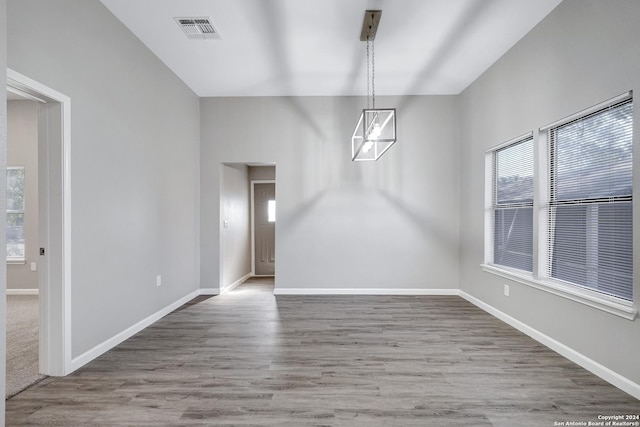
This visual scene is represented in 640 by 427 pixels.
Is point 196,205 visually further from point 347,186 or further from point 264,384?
point 264,384

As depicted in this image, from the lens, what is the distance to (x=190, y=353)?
281cm

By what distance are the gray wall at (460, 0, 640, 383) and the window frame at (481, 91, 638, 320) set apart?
6cm

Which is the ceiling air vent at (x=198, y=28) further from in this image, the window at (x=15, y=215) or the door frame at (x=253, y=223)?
the window at (x=15, y=215)

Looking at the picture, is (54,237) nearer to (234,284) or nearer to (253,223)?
(234,284)

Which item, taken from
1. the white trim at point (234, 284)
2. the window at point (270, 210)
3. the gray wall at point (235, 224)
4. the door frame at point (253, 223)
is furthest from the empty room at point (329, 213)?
the window at point (270, 210)

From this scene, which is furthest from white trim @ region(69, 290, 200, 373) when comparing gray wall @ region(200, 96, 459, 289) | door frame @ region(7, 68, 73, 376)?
gray wall @ region(200, 96, 459, 289)

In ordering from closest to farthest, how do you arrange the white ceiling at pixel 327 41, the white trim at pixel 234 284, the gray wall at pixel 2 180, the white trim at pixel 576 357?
1. the gray wall at pixel 2 180
2. the white trim at pixel 576 357
3. the white ceiling at pixel 327 41
4. the white trim at pixel 234 284

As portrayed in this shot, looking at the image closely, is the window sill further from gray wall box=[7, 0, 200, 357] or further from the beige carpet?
the beige carpet

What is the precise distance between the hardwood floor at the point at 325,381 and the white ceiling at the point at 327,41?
10.1 ft

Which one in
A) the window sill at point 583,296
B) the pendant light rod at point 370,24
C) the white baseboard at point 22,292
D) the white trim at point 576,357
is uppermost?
the pendant light rod at point 370,24

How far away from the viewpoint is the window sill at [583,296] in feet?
7.18

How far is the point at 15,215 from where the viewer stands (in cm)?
496

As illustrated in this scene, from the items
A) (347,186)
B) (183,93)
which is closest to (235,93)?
(183,93)

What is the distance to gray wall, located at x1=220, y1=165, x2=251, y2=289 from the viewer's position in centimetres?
518
